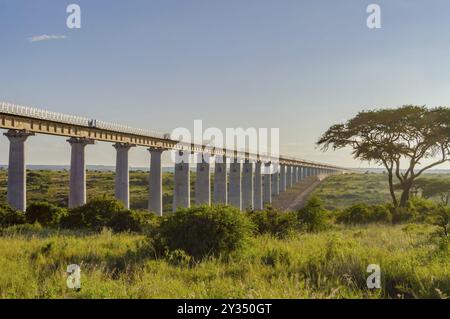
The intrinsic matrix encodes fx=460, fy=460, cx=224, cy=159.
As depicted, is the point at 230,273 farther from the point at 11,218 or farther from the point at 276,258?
the point at 11,218

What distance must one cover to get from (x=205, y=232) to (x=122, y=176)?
41035 mm

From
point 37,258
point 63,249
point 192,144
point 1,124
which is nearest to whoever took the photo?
point 37,258

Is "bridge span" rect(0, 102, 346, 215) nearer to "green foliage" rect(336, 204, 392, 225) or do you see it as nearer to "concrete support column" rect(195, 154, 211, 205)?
"concrete support column" rect(195, 154, 211, 205)

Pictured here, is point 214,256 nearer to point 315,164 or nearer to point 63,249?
point 63,249

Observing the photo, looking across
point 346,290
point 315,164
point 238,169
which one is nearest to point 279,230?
point 346,290

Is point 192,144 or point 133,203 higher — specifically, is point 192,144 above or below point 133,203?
above

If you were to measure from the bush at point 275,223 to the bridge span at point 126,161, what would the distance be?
87 centimetres

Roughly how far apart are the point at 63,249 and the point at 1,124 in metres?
25.2

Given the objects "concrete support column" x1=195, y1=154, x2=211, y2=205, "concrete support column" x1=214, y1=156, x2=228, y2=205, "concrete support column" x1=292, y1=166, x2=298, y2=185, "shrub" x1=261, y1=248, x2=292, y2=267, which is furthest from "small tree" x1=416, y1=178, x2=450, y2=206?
"concrete support column" x1=292, y1=166, x2=298, y2=185

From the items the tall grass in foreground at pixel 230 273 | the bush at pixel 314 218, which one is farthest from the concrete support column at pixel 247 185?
the tall grass in foreground at pixel 230 273

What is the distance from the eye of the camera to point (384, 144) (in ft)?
146

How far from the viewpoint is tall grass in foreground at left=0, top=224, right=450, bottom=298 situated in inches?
310

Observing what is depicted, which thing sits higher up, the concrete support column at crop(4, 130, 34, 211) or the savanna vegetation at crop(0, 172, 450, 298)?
the concrete support column at crop(4, 130, 34, 211)
